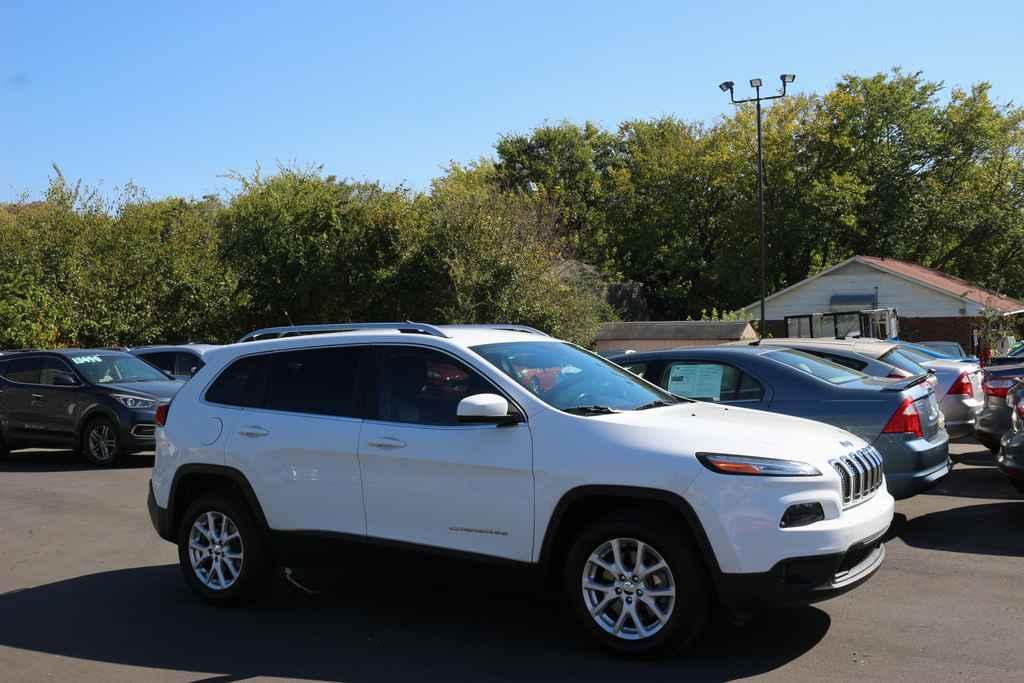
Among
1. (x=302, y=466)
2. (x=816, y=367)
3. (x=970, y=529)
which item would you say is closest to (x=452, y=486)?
(x=302, y=466)

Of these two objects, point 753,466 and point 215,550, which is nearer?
point 753,466

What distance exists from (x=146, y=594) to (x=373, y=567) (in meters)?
2.11

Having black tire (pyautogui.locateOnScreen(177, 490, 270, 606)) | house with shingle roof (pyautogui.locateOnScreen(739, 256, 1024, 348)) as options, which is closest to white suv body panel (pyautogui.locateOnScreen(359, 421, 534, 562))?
black tire (pyautogui.locateOnScreen(177, 490, 270, 606))

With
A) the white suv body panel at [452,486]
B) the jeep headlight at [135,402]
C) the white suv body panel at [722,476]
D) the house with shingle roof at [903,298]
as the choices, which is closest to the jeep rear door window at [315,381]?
the white suv body panel at [452,486]

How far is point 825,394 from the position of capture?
8789 millimetres

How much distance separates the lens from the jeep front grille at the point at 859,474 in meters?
5.48

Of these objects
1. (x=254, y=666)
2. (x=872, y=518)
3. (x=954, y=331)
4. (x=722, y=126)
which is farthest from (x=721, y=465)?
(x=722, y=126)

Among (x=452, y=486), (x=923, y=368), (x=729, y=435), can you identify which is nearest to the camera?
(x=729, y=435)

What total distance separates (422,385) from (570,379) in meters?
0.89

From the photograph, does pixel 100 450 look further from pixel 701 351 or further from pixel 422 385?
pixel 422 385

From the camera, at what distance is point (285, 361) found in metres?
6.82

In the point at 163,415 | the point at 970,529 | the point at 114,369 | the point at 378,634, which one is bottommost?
the point at 378,634

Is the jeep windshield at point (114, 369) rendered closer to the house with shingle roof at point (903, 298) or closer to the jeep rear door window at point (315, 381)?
the jeep rear door window at point (315, 381)

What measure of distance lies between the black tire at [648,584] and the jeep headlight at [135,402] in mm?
10870
